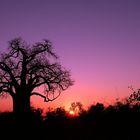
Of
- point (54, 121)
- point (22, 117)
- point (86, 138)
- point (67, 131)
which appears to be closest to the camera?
point (86, 138)

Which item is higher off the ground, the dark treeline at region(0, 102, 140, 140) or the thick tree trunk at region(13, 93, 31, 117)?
the thick tree trunk at region(13, 93, 31, 117)

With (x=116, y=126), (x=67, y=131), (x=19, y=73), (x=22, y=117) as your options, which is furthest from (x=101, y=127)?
(x=19, y=73)

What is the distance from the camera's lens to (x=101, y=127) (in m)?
11.0

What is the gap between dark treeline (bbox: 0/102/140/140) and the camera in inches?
394

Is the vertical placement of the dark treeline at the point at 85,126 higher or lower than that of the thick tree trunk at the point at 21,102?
lower

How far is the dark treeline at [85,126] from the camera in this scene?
10016 millimetres

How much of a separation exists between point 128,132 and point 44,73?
58.9ft

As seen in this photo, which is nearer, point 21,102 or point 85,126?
point 85,126

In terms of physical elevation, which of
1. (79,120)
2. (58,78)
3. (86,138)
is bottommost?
(86,138)

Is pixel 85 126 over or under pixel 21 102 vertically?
under

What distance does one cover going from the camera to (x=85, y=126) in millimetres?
11664

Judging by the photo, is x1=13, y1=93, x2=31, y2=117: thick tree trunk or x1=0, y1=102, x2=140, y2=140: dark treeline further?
x1=13, y1=93, x2=31, y2=117: thick tree trunk

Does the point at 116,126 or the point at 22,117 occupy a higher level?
the point at 22,117

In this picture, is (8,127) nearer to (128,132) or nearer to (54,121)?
(54,121)
